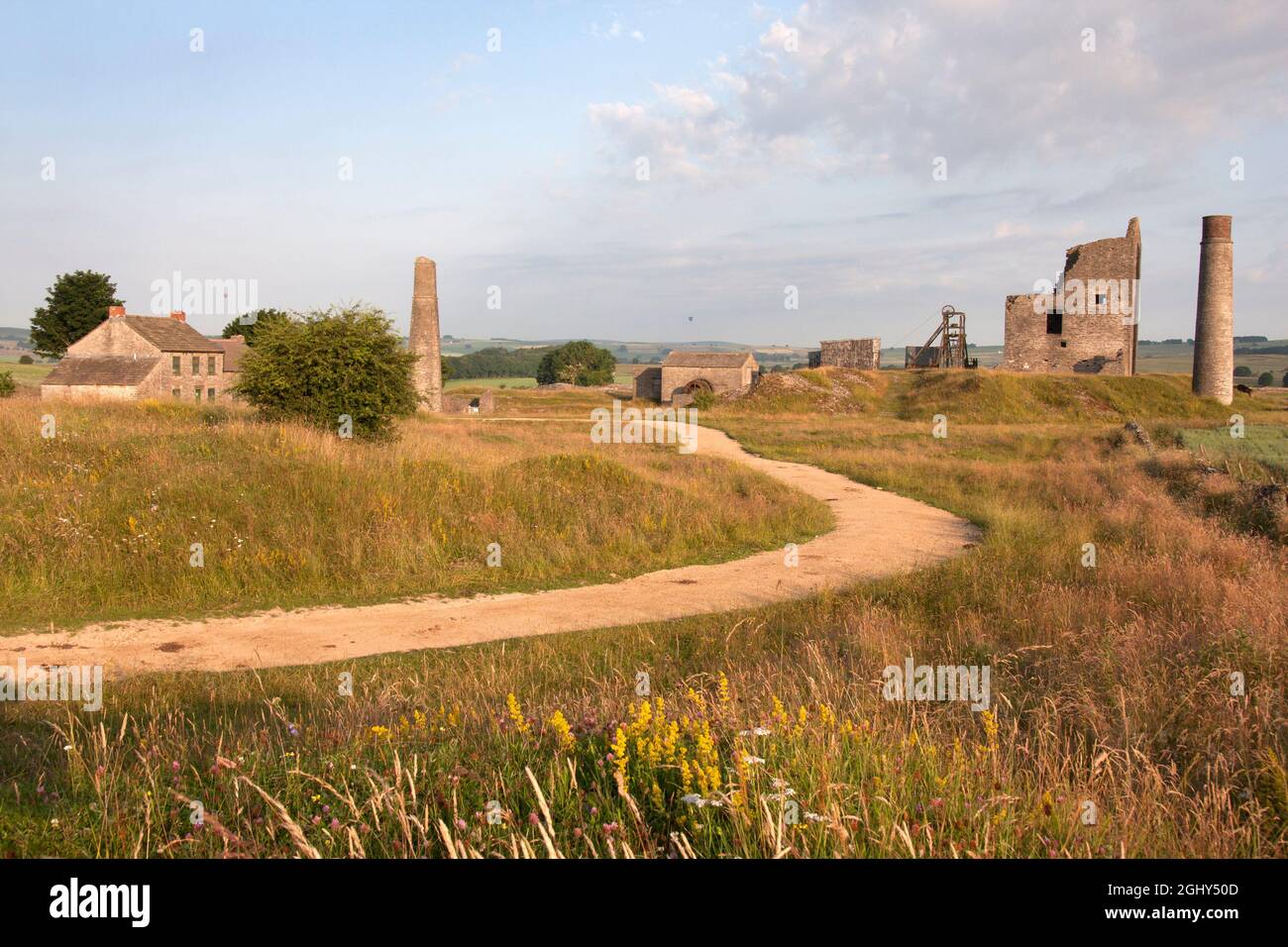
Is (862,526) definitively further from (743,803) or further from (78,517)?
(743,803)

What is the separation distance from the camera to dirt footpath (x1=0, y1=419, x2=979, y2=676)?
27.5 feet

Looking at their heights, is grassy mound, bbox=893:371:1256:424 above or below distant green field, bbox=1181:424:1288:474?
above

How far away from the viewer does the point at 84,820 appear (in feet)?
11.8

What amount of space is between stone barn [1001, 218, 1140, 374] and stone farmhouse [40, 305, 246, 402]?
143 feet

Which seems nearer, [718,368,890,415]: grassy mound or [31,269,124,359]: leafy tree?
[718,368,890,415]: grassy mound

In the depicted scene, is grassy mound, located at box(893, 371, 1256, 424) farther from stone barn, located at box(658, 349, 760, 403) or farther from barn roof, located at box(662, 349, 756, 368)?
barn roof, located at box(662, 349, 756, 368)

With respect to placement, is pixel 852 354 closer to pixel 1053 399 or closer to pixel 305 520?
pixel 1053 399

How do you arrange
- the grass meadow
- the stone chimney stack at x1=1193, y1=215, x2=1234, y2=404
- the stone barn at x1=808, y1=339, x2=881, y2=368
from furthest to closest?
the stone barn at x1=808, y1=339, x2=881, y2=368
the stone chimney stack at x1=1193, y1=215, x2=1234, y2=404
the grass meadow

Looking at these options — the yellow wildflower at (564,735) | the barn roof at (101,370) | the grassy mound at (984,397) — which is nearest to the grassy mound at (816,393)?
the grassy mound at (984,397)

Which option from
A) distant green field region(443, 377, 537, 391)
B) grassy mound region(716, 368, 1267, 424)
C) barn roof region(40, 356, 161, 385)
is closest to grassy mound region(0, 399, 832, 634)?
grassy mound region(716, 368, 1267, 424)

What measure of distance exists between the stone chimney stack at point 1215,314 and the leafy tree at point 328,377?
119 feet

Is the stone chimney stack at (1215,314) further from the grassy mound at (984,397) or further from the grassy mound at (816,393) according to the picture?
the grassy mound at (816,393)

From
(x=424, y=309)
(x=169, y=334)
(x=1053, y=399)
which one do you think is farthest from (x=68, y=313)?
(x=1053, y=399)

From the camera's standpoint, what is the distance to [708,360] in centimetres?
6600
